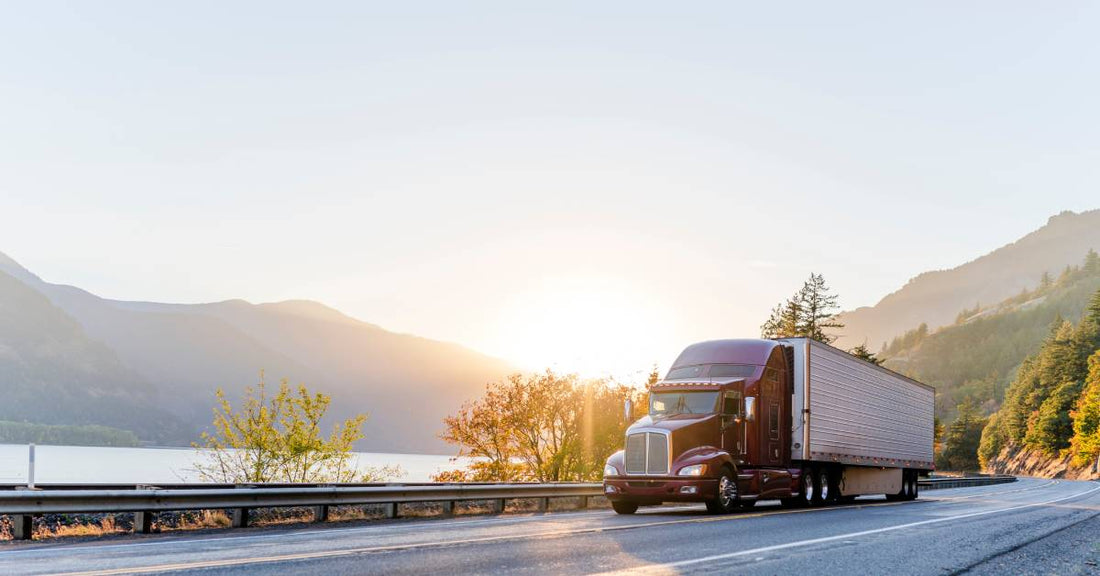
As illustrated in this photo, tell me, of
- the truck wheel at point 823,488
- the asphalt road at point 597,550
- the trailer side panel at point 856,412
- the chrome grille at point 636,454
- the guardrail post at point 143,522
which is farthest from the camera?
the truck wheel at point 823,488

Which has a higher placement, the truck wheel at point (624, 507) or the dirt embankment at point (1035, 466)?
the truck wheel at point (624, 507)

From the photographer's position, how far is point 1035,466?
123 metres

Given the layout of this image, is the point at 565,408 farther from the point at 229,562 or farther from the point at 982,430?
the point at 982,430

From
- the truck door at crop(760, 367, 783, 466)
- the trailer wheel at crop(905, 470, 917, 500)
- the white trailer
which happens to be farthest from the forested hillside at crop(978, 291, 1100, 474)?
the truck door at crop(760, 367, 783, 466)

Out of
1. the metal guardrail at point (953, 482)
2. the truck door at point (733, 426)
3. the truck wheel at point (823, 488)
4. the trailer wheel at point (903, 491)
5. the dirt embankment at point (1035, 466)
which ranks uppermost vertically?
the truck door at point (733, 426)

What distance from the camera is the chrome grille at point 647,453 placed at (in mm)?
21266

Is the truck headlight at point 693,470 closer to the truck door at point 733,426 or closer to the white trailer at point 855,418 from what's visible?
the truck door at point 733,426

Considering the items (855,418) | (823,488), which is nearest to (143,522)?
(823,488)

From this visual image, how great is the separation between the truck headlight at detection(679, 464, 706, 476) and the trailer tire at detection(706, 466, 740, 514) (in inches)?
26.1

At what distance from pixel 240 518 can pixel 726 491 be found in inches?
420

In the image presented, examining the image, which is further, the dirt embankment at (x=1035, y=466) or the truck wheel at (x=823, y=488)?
the dirt embankment at (x=1035, y=466)

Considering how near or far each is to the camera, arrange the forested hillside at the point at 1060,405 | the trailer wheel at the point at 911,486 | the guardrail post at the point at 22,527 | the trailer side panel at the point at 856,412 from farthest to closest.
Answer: the forested hillside at the point at 1060,405, the trailer wheel at the point at 911,486, the trailer side panel at the point at 856,412, the guardrail post at the point at 22,527

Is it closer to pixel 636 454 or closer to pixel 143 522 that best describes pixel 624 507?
pixel 636 454

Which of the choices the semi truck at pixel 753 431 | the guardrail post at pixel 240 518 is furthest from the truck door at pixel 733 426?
the guardrail post at pixel 240 518
